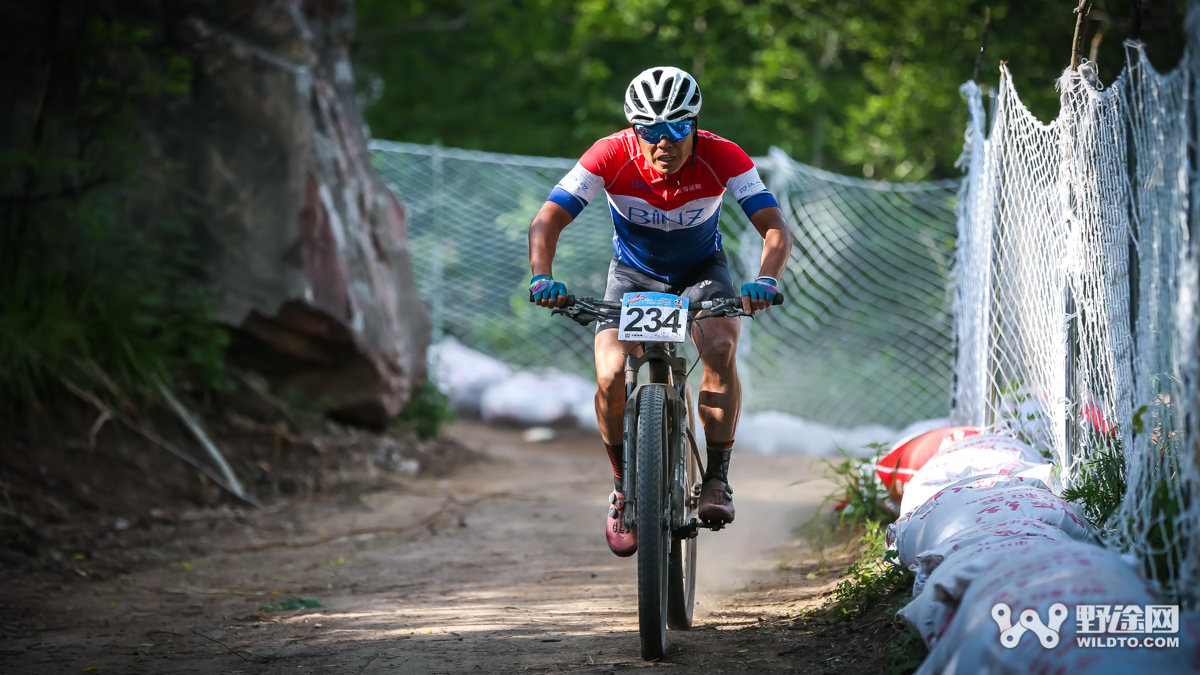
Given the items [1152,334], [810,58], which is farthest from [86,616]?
[810,58]

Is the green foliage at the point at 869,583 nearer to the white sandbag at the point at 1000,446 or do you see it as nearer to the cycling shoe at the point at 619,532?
the white sandbag at the point at 1000,446

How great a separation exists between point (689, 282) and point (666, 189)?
1.20 feet

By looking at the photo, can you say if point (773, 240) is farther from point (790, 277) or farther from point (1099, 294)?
point (790, 277)

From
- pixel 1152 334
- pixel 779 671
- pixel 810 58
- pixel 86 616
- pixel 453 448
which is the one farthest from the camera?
pixel 810 58

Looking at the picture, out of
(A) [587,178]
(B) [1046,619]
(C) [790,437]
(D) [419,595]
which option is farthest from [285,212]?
(B) [1046,619]

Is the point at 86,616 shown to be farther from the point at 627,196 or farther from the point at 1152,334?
the point at 1152,334

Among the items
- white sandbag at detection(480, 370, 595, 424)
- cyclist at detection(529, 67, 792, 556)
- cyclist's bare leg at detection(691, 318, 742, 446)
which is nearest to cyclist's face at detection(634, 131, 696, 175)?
cyclist at detection(529, 67, 792, 556)

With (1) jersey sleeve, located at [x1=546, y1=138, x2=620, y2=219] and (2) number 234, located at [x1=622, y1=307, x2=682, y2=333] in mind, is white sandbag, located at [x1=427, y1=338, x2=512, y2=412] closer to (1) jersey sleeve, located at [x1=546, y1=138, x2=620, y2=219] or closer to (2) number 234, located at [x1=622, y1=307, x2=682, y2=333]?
(1) jersey sleeve, located at [x1=546, y1=138, x2=620, y2=219]

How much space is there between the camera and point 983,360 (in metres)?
4.43

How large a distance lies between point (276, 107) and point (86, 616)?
3.72 metres

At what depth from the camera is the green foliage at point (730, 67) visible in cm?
1084

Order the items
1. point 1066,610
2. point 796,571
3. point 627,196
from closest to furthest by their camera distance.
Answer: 1. point 1066,610
2. point 627,196
3. point 796,571

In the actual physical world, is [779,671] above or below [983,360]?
below

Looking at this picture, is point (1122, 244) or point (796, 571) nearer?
point (1122, 244)
